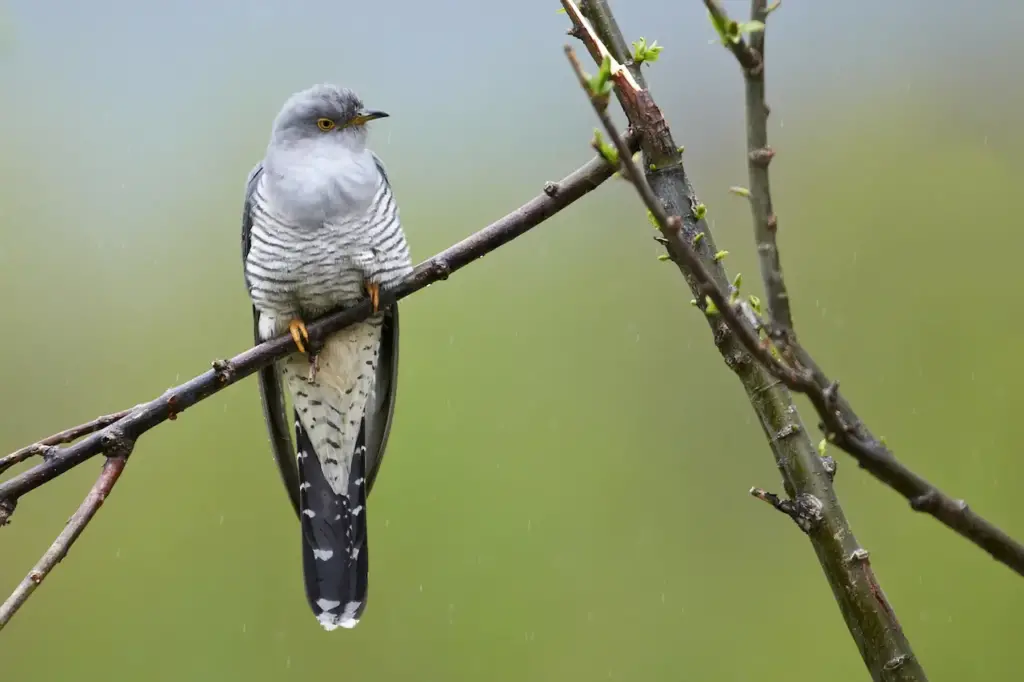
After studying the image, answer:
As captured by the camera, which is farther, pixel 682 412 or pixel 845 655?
pixel 682 412

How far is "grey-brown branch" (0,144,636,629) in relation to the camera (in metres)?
1.08

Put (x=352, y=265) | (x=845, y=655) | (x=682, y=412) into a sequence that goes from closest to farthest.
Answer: (x=352, y=265) → (x=845, y=655) → (x=682, y=412)

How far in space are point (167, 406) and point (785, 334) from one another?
0.81 m

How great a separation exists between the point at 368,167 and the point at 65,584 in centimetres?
165

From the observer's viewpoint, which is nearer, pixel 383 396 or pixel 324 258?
pixel 324 258

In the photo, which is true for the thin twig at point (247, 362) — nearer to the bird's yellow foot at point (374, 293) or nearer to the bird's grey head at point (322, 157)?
the bird's yellow foot at point (374, 293)

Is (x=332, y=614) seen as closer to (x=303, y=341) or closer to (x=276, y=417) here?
(x=276, y=417)

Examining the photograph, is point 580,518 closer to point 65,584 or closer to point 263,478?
point 263,478

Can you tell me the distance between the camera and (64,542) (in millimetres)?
994

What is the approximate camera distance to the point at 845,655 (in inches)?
98.5

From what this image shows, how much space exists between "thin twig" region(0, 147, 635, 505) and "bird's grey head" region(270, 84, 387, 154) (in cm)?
49

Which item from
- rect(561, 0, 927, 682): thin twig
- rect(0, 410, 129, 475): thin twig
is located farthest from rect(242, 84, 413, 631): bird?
rect(561, 0, 927, 682): thin twig

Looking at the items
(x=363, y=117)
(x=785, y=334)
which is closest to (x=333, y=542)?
(x=363, y=117)

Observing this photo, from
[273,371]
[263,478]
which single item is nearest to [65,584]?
[263,478]
